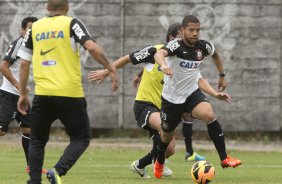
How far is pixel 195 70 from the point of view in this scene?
11.4 m

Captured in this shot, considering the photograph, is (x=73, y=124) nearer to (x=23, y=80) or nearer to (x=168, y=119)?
(x=23, y=80)

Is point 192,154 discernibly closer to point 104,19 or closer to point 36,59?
point 104,19

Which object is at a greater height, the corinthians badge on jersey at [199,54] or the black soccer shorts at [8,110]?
the corinthians badge on jersey at [199,54]

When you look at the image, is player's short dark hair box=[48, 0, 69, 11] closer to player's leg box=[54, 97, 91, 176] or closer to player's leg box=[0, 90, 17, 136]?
player's leg box=[54, 97, 91, 176]

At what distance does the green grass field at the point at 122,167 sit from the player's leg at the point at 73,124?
90.0 inches

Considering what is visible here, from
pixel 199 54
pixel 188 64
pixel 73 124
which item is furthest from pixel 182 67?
pixel 73 124

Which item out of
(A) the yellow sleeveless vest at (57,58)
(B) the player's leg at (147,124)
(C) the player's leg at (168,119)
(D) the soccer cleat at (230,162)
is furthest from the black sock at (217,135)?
(A) the yellow sleeveless vest at (57,58)

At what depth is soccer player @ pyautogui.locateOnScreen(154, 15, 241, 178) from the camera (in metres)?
11.1

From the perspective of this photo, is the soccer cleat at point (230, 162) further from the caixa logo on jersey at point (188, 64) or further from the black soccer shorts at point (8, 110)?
the black soccer shorts at point (8, 110)

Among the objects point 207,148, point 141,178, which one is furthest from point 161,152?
point 207,148

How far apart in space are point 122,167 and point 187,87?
322 cm

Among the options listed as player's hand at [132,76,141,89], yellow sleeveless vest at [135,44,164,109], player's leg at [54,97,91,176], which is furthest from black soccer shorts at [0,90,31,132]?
player's leg at [54,97,91,176]

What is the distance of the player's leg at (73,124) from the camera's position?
855 centimetres

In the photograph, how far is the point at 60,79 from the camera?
8539 mm
